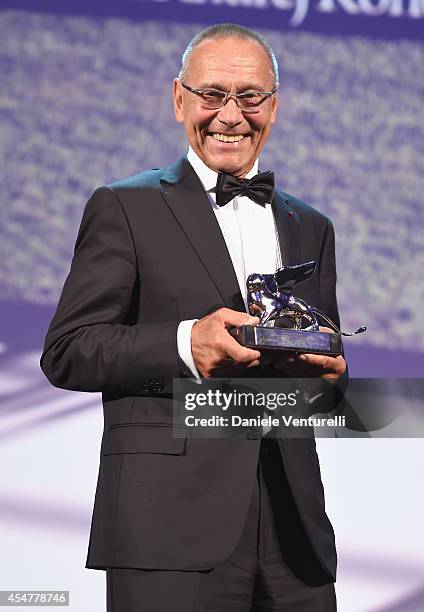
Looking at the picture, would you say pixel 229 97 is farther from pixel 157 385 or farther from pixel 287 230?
pixel 157 385

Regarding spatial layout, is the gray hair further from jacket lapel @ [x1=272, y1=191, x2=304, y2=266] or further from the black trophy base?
the black trophy base

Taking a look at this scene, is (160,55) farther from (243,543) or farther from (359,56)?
(243,543)

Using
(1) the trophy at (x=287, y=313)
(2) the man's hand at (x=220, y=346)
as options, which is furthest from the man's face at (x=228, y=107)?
(2) the man's hand at (x=220, y=346)

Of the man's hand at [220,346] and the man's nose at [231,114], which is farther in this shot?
the man's nose at [231,114]

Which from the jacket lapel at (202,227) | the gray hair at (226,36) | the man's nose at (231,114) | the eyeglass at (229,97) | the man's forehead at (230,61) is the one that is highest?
the gray hair at (226,36)

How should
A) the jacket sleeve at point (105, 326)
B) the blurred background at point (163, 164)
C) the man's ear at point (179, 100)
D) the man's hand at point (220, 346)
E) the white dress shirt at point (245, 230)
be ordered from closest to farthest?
the man's hand at point (220, 346) → the jacket sleeve at point (105, 326) → the white dress shirt at point (245, 230) → the man's ear at point (179, 100) → the blurred background at point (163, 164)

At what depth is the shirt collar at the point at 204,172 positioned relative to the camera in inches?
71.3

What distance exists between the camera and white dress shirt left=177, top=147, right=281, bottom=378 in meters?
1.75

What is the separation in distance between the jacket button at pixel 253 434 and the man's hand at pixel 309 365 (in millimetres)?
106

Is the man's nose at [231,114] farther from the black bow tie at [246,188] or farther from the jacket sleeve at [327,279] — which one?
the jacket sleeve at [327,279]

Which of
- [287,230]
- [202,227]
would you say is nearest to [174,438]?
[202,227]

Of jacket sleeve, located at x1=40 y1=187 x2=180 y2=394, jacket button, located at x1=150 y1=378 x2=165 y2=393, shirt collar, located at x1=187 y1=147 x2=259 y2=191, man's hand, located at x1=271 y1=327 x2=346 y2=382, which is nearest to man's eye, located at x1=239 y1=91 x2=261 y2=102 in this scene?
shirt collar, located at x1=187 y1=147 x2=259 y2=191

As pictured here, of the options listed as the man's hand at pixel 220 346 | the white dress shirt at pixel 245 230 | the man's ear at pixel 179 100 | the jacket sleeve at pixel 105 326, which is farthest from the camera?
the man's ear at pixel 179 100

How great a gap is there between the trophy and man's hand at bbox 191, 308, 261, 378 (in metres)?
0.02
